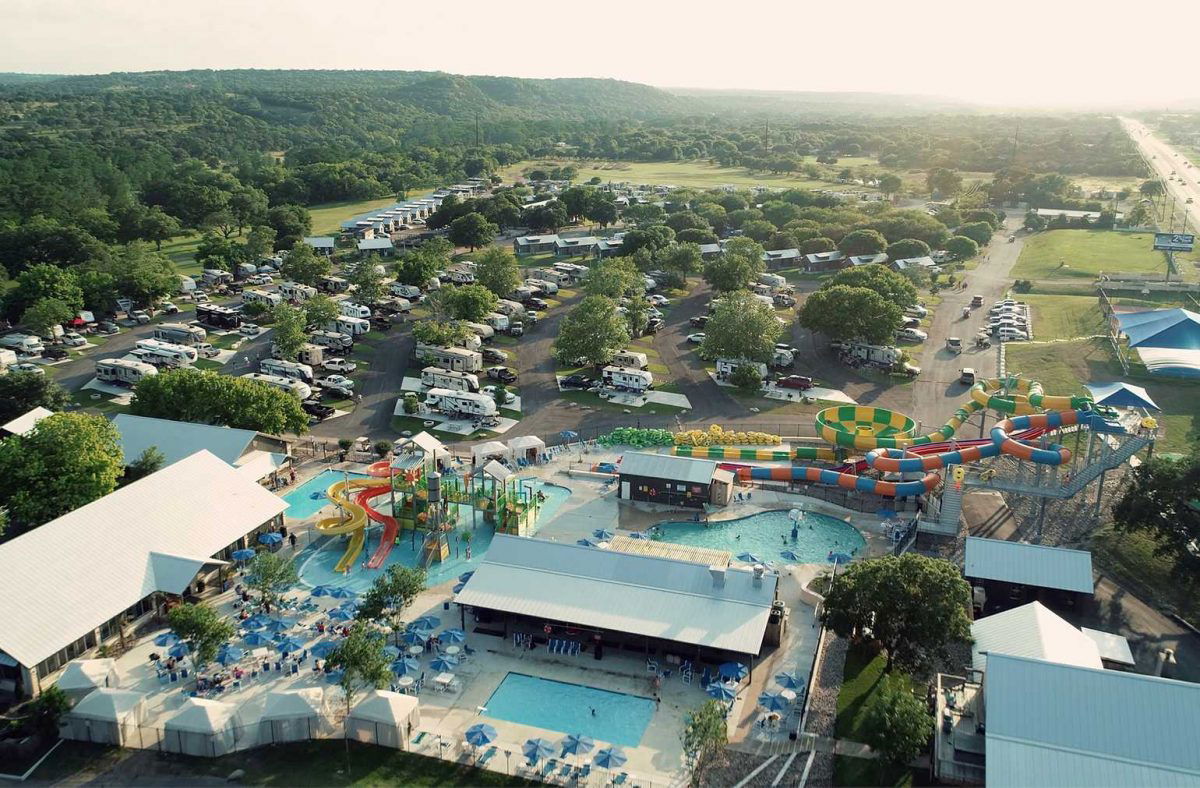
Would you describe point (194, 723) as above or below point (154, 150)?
below

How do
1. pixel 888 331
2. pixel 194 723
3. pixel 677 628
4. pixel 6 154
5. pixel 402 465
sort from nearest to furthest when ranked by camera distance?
1. pixel 194 723
2. pixel 677 628
3. pixel 402 465
4. pixel 888 331
5. pixel 6 154

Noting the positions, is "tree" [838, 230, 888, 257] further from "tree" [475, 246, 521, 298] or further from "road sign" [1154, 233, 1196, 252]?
"tree" [475, 246, 521, 298]

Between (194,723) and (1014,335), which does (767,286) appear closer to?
(1014,335)

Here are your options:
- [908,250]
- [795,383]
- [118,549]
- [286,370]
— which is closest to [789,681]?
[118,549]

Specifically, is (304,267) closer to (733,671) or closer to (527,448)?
(527,448)

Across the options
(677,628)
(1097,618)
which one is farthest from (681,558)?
(1097,618)

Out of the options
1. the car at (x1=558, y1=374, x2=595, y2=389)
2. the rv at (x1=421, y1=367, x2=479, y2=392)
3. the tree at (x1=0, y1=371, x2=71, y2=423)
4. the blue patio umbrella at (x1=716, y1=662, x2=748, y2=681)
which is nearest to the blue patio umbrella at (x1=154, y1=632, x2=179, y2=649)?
the blue patio umbrella at (x1=716, y1=662, x2=748, y2=681)
